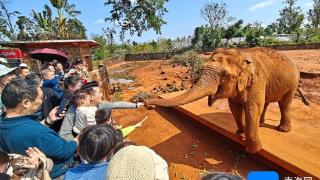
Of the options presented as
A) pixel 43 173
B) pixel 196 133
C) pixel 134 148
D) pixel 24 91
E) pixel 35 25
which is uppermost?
pixel 35 25

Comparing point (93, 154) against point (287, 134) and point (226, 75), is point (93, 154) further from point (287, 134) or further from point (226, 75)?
point (287, 134)

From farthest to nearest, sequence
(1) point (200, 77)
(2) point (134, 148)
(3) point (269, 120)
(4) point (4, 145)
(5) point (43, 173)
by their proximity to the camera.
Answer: (3) point (269, 120) < (1) point (200, 77) < (4) point (4, 145) < (5) point (43, 173) < (2) point (134, 148)

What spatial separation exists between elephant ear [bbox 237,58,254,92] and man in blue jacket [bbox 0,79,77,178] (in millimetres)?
2522

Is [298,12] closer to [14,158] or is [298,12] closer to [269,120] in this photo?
[269,120]

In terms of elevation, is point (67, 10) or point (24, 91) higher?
point (67, 10)

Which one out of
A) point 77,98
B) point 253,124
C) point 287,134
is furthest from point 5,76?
point 287,134

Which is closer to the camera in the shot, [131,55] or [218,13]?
[131,55]

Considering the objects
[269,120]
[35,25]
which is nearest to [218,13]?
[35,25]

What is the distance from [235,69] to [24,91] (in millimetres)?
2748

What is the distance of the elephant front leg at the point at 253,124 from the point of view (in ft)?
13.8

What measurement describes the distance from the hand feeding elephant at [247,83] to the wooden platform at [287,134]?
0.82 feet

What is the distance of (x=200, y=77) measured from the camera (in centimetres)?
395

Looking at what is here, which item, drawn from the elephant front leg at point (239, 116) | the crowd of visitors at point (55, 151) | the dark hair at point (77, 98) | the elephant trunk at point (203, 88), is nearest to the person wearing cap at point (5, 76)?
the dark hair at point (77, 98)

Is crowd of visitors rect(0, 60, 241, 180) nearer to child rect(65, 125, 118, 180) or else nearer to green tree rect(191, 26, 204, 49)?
child rect(65, 125, 118, 180)
